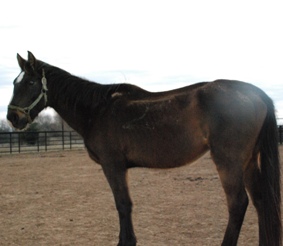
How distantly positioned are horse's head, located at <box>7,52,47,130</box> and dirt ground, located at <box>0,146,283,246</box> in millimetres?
1552

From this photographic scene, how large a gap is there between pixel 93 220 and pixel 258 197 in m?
2.93

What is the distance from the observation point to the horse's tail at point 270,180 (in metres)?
3.97

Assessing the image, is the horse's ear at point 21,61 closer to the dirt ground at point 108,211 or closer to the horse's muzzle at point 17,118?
the horse's muzzle at point 17,118

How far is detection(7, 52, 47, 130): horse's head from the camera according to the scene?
14.9ft

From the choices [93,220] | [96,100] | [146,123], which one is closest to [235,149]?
[146,123]

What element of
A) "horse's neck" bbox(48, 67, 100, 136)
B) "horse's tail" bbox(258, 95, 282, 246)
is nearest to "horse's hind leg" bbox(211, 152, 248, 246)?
"horse's tail" bbox(258, 95, 282, 246)

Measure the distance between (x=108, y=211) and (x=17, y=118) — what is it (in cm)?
287

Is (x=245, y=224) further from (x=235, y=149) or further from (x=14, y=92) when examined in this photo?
(x=14, y=92)

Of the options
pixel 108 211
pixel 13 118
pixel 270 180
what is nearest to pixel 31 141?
pixel 108 211

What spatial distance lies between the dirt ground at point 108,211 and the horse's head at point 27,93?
155 centimetres

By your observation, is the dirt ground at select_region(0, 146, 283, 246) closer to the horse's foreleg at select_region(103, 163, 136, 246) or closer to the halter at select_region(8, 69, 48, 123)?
the horse's foreleg at select_region(103, 163, 136, 246)

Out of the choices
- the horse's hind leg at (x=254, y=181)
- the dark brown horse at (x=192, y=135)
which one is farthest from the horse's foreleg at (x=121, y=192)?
the horse's hind leg at (x=254, y=181)

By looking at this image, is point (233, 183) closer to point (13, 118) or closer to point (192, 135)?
point (192, 135)

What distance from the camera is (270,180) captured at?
4.02m
